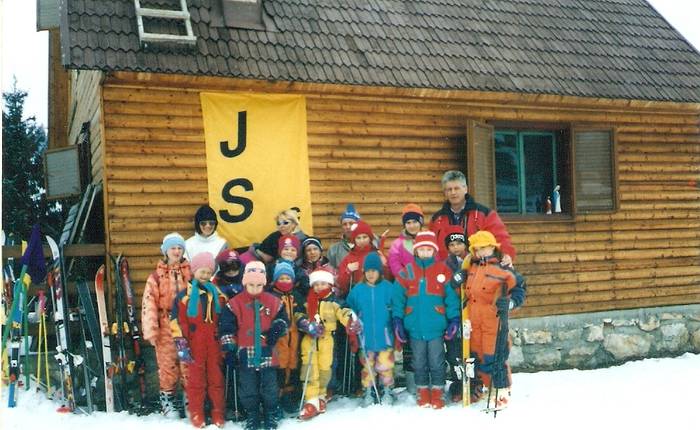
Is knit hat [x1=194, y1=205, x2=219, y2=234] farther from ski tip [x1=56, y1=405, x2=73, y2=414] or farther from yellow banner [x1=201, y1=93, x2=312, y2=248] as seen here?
ski tip [x1=56, y1=405, x2=73, y2=414]

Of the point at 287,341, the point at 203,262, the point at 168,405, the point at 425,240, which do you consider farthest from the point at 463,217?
the point at 168,405

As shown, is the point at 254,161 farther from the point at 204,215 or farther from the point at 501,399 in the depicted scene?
the point at 501,399

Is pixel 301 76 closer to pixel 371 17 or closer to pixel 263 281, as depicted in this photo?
pixel 371 17

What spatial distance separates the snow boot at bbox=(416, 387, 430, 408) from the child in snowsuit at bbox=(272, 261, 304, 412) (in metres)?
1.16

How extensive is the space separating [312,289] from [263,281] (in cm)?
64

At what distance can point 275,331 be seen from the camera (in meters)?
5.96

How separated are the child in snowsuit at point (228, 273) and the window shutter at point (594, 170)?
15.8ft

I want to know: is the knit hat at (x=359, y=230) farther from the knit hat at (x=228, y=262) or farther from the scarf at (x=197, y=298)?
the scarf at (x=197, y=298)

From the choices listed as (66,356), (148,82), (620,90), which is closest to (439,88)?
(620,90)

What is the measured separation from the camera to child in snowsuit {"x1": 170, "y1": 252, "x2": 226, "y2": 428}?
5.99 meters

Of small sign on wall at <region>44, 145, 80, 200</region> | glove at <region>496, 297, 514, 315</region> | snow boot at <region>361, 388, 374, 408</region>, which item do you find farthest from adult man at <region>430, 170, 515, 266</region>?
small sign on wall at <region>44, 145, 80, 200</region>

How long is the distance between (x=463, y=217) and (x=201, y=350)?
9.18 ft

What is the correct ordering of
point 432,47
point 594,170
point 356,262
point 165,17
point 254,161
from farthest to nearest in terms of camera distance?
point 594,170
point 432,47
point 254,161
point 165,17
point 356,262

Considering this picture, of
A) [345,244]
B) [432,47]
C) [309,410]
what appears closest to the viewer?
[309,410]
